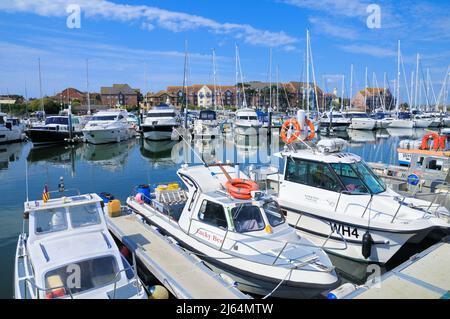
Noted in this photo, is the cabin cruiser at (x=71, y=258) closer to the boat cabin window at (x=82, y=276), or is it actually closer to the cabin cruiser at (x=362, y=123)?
the boat cabin window at (x=82, y=276)

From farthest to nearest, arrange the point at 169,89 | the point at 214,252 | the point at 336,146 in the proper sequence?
the point at 169,89 < the point at 336,146 < the point at 214,252

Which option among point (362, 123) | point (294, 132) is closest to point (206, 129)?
point (362, 123)

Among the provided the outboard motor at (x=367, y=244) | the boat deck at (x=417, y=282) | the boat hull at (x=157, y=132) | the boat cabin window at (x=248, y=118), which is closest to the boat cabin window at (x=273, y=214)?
the outboard motor at (x=367, y=244)

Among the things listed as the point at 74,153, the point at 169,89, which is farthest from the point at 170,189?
the point at 169,89

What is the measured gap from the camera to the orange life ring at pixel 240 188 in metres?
8.02

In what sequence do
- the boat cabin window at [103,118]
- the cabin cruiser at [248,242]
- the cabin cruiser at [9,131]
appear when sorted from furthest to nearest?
the boat cabin window at [103,118]
the cabin cruiser at [9,131]
the cabin cruiser at [248,242]

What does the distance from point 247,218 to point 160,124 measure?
33.7 m

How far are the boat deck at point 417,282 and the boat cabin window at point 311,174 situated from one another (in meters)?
2.93

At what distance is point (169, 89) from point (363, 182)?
139040 millimetres

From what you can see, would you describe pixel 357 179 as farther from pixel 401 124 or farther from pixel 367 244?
pixel 401 124

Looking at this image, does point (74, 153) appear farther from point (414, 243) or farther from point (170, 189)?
point (414, 243)

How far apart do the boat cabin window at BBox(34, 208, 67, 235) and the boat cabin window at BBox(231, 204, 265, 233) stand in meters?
3.78

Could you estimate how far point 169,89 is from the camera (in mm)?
142250

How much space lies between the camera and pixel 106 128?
3759cm
